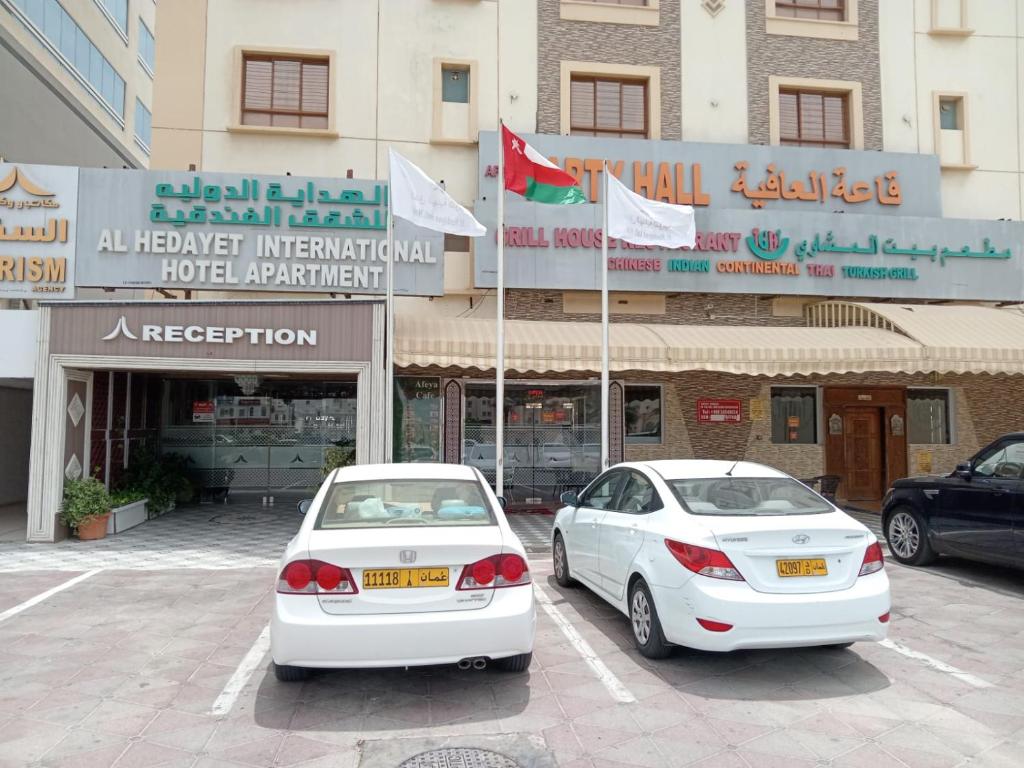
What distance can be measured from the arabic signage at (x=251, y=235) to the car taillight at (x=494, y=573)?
26.4ft

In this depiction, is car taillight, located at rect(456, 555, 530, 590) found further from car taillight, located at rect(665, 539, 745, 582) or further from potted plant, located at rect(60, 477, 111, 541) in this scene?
potted plant, located at rect(60, 477, 111, 541)

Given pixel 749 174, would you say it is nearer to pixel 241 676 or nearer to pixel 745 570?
pixel 745 570

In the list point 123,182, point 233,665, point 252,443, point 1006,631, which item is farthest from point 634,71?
point 233,665

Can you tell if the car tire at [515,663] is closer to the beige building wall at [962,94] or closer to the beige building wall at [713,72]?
the beige building wall at [713,72]

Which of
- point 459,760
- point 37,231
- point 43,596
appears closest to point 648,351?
point 459,760

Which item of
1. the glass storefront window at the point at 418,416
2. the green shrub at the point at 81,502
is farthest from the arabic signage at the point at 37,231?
the glass storefront window at the point at 418,416

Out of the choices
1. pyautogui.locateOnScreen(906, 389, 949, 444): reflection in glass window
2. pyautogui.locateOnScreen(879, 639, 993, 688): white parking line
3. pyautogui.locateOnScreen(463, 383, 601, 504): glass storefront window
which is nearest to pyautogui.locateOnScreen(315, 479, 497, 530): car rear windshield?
pyautogui.locateOnScreen(879, 639, 993, 688): white parking line

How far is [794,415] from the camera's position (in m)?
14.8

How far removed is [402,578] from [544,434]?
10161 mm

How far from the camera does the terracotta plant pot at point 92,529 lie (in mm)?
10266

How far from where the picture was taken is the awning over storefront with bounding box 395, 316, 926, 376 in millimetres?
10977

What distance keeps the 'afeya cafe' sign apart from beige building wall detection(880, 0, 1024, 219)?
1.18 meters

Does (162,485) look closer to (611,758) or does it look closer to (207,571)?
(207,571)

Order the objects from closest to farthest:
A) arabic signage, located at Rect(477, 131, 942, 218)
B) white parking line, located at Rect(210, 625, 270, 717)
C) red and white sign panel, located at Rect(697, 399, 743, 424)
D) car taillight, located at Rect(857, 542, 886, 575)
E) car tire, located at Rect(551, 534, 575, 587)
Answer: white parking line, located at Rect(210, 625, 270, 717) → car taillight, located at Rect(857, 542, 886, 575) → car tire, located at Rect(551, 534, 575, 587) → arabic signage, located at Rect(477, 131, 942, 218) → red and white sign panel, located at Rect(697, 399, 743, 424)
